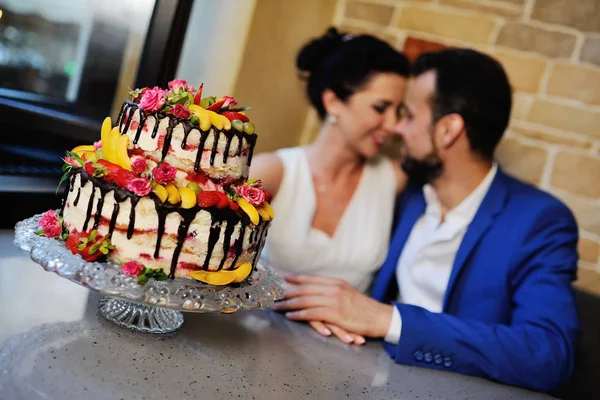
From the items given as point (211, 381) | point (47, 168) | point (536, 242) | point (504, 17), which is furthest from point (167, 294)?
point (504, 17)

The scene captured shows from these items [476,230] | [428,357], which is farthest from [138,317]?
[476,230]

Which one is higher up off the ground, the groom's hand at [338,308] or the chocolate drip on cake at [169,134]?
the chocolate drip on cake at [169,134]

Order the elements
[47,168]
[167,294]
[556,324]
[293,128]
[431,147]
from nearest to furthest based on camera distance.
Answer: [167,294]
[556,324]
[47,168]
[431,147]
[293,128]

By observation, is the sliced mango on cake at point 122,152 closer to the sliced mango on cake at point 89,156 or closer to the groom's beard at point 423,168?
the sliced mango on cake at point 89,156

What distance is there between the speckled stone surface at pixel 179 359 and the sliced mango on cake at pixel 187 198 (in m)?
0.26

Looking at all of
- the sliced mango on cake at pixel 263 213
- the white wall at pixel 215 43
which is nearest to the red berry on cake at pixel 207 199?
the sliced mango on cake at pixel 263 213

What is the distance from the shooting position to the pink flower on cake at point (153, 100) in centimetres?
98

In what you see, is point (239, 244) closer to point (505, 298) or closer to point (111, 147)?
point (111, 147)

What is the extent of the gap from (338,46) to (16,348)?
1469mm

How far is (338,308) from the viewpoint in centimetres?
132

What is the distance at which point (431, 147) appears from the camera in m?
1.80

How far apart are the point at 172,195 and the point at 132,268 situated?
131 mm

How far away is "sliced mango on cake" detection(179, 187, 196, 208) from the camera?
941 millimetres

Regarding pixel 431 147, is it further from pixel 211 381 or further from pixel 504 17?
pixel 211 381
